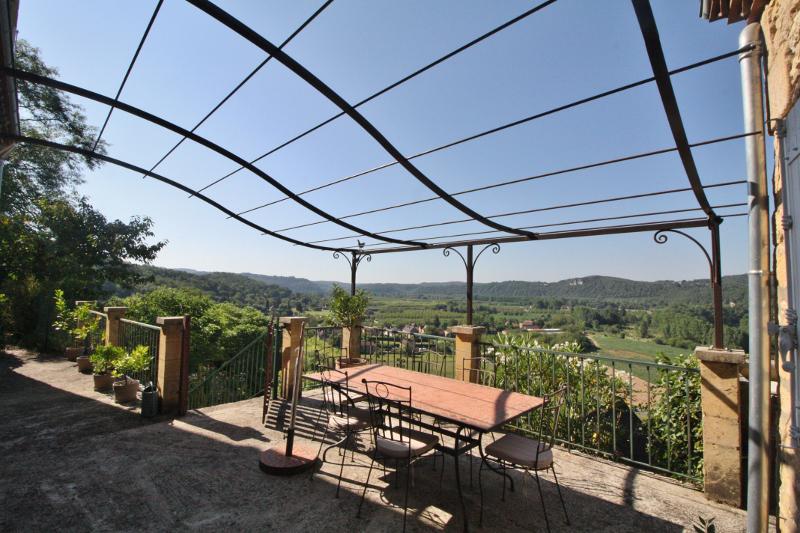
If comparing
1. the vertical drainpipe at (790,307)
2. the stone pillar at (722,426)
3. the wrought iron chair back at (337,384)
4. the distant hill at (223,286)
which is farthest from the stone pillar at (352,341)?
the distant hill at (223,286)

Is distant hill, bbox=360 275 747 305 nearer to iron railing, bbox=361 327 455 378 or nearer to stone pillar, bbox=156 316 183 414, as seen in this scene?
iron railing, bbox=361 327 455 378

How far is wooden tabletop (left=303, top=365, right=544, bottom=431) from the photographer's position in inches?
103

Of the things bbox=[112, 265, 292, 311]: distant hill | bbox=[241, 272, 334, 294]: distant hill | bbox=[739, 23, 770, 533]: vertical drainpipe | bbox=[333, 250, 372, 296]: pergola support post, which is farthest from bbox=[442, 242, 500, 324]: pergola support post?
bbox=[241, 272, 334, 294]: distant hill

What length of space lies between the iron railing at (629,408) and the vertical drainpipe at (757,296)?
1.44 m

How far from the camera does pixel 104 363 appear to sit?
221 inches

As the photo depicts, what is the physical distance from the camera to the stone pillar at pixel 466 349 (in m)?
4.66

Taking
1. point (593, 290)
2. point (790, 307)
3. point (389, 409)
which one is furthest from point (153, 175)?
point (593, 290)

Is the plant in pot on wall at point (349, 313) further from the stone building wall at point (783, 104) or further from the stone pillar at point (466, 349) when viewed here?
the stone building wall at point (783, 104)

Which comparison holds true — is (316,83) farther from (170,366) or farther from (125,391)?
(125,391)

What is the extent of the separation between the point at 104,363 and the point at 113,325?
123 centimetres

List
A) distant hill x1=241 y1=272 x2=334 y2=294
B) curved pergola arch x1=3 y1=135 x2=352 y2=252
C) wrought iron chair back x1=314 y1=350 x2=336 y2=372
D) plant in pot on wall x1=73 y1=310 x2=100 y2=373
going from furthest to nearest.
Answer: distant hill x1=241 y1=272 x2=334 y2=294 → plant in pot on wall x1=73 y1=310 x2=100 y2=373 → wrought iron chair back x1=314 y1=350 x2=336 y2=372 → curved pergola arch x1=3 y1=135 x2=352 y2=252

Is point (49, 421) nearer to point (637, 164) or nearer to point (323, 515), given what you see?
point (323, 515)

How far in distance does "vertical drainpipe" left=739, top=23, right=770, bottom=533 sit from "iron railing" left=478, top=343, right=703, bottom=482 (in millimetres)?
1443

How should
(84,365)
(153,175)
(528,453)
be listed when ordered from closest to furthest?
(528,453), (153,175), (84,365)
